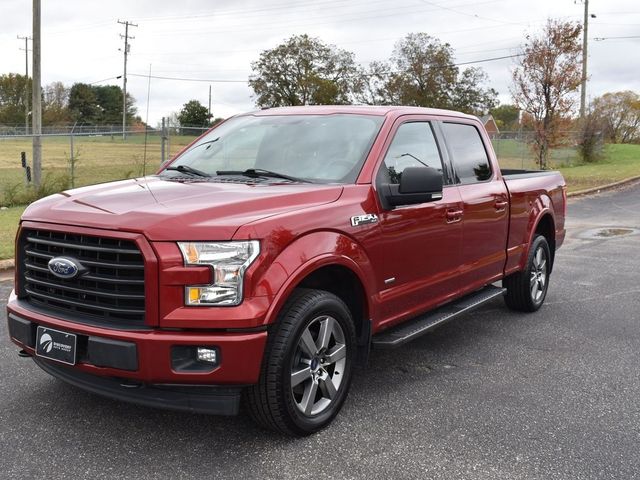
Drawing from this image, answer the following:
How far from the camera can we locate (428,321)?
14.9 ft

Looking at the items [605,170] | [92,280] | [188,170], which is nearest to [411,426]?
[92,280]

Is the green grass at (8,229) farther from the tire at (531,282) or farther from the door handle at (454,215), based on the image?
the tire at (531,282)

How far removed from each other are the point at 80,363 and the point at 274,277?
1062 millimetres

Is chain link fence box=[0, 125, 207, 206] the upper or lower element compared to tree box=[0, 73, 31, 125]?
lower

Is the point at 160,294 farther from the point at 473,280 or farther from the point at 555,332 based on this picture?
the point at 555,332

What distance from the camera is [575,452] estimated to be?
3402 mm

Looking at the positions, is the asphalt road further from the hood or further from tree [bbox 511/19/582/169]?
tree [bbox 511/19/582/169]

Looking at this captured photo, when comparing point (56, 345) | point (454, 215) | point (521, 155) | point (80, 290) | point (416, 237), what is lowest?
point (56, 345)

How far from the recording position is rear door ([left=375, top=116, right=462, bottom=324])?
4055 mm

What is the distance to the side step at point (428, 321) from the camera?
407 cm

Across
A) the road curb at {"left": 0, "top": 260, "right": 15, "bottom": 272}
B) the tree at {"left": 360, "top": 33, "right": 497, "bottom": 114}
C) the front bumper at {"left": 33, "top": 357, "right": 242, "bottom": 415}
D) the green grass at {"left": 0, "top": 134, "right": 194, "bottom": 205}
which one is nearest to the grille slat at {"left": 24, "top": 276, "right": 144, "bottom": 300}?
the front bumper at {"left": 33, "top": 357, "right": 242, "bottom": 415}

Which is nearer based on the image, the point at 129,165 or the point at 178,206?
the point at 178,206

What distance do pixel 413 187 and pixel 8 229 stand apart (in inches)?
310

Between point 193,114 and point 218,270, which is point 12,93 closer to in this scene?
point 193,114
